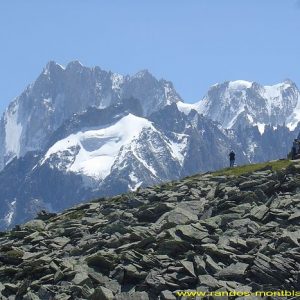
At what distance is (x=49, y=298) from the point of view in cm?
4259

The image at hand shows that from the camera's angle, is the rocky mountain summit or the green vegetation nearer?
the rocky mountain summit

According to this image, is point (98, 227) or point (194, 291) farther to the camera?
point (98, 227)

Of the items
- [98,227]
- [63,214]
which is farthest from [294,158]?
[98,227]

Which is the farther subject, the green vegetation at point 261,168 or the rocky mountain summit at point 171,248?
the green vegetation at point 261,168

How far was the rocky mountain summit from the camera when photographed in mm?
41219

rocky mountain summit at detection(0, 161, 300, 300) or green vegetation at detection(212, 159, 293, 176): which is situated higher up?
green vegetation at detection(212, 159, 293, 176)

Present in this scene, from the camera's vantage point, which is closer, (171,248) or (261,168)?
(171,248)

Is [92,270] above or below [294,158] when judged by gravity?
below

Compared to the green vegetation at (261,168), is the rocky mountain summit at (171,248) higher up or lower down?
lower down

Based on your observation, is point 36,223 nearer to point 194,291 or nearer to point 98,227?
point 98,227

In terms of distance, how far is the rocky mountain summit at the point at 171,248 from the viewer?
4122 cm

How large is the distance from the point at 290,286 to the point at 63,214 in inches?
1398

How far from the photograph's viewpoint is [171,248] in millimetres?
45844

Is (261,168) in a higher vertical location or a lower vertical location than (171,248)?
higher
